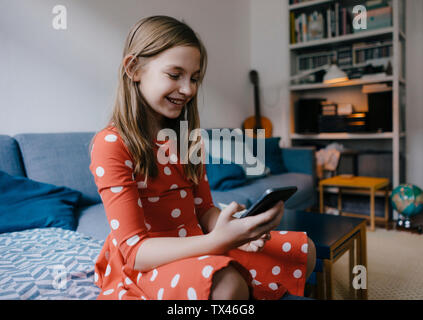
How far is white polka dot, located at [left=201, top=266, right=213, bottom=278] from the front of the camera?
529 mm

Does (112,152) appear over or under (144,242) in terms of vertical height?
over

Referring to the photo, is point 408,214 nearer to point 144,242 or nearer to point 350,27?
point 350,27

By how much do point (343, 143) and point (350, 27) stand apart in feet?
3.37

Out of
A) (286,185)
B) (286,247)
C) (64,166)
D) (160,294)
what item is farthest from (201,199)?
(286,185)

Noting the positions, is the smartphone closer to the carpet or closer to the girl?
the girl

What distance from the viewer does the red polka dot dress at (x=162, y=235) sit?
0.56 metres

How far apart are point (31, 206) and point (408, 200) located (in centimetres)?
231

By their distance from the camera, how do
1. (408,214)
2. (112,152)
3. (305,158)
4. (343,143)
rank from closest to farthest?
(112,152)
(408,214)
(305,158)
(343,143)

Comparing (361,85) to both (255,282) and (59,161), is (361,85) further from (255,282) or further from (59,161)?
(255,282)

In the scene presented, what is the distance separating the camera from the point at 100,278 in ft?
2.64

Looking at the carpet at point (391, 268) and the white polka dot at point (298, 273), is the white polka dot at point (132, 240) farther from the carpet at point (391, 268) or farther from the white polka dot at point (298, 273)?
the carpet at point (391, 268)

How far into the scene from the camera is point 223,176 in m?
2.12
